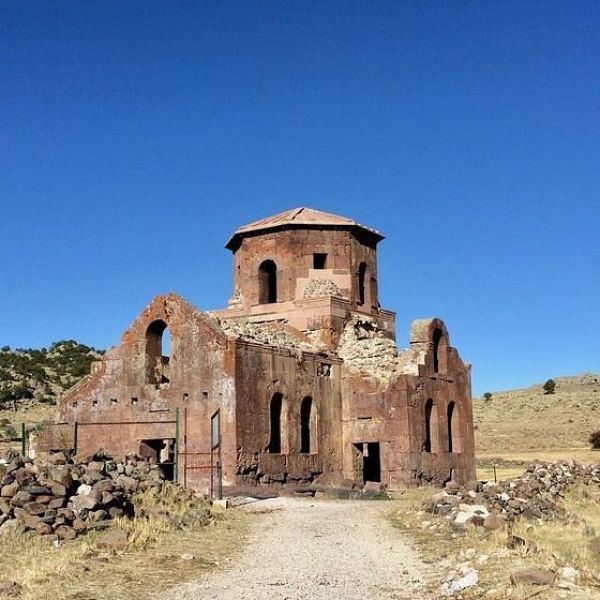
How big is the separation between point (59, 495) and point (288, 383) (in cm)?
1031

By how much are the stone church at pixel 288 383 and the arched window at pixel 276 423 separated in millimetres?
45

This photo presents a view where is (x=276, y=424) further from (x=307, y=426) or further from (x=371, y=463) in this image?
(x=371, y=463)

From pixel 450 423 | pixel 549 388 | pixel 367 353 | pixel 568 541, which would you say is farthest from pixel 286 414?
pixel 549 388

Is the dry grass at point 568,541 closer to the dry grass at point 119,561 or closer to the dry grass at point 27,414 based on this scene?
the dry grass at point 119,561

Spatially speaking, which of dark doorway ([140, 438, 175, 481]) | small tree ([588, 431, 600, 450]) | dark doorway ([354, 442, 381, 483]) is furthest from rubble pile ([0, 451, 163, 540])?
small tree ([588, 431, 600, 450])

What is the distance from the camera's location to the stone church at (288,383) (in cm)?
2036

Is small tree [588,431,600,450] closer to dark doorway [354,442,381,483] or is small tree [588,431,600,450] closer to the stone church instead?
the stone church

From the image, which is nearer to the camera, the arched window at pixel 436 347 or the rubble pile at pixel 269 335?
the rubble pile at pixel 269 335

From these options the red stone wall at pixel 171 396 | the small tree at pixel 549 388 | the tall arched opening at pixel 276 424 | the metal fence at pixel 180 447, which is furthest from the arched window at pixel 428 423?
the small tree at pixel 549 388

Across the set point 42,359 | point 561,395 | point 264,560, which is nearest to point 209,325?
point 264,560

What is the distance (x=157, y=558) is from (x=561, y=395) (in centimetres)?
5773

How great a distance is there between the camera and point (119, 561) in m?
9.88

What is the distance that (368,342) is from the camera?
24.5 metres

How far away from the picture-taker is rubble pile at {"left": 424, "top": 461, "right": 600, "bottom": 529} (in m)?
12.4
